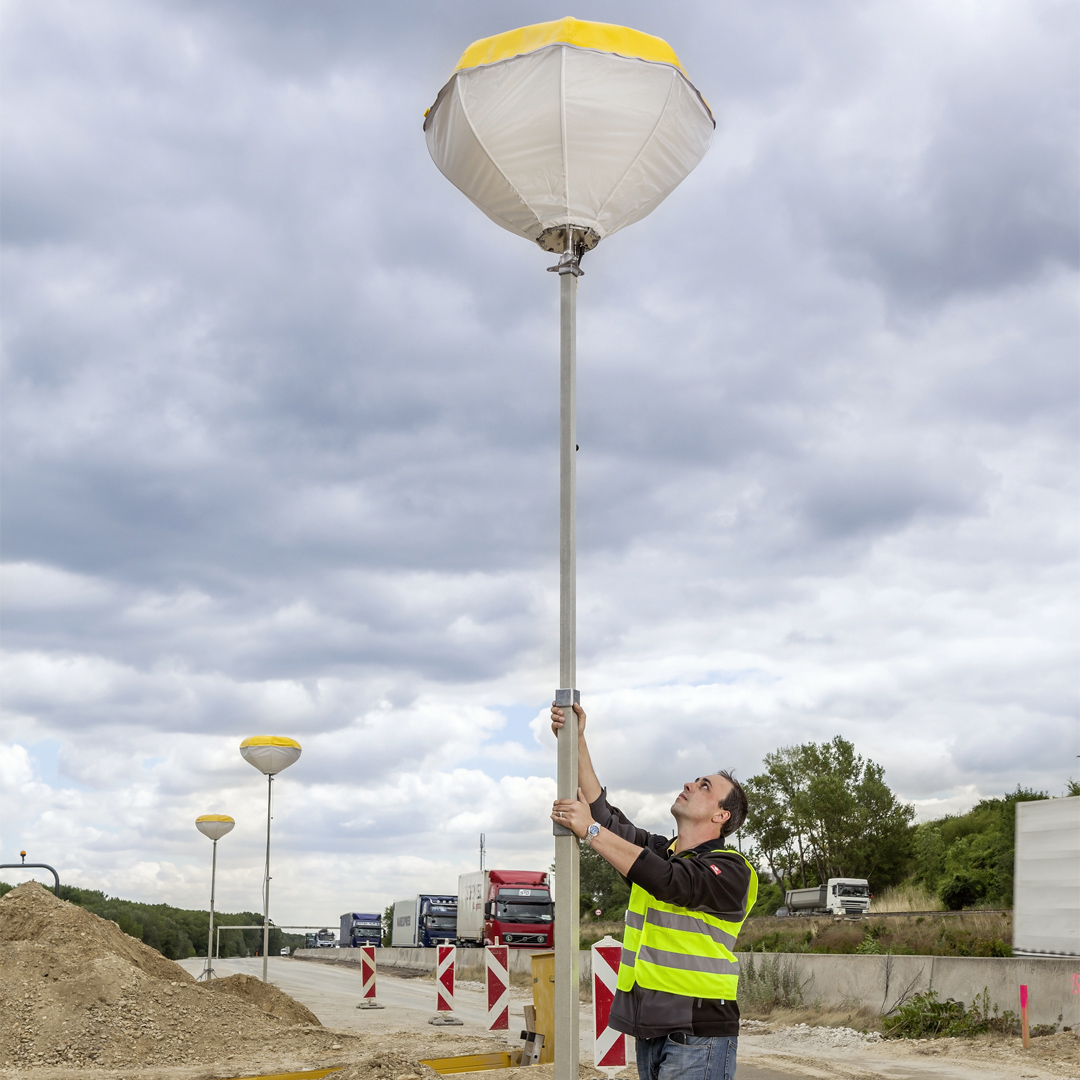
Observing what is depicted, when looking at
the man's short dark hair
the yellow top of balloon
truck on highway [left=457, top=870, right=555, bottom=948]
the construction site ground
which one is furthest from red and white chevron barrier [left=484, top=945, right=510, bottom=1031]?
truck on highway [left=457, top=870, right=555, bottom=948]

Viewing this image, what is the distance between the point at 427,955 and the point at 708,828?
139 feet

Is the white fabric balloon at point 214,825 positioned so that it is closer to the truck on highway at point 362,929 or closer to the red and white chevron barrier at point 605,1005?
the red and white chevron barrier at point 605,1005

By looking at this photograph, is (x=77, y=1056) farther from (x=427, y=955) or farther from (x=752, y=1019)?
(x=427, y=955)

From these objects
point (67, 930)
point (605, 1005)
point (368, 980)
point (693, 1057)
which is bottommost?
point (368, 980)

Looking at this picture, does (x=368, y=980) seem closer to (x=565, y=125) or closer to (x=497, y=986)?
(x=497, y=986)

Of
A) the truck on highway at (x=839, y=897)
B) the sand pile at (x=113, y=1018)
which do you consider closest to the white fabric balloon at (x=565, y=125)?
→ the sand pile at (x=113, y=1018)

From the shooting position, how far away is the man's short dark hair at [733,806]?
4.39 metres

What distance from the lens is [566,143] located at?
4.55 metres

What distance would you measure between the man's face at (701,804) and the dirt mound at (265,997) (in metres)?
14.3

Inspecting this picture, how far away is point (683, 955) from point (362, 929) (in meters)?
70.7

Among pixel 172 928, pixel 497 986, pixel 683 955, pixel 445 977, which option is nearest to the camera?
pixel 683 955

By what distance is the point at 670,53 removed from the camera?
181 inches

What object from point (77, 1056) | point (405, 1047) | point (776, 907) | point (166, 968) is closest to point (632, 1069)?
point (405, 1047)

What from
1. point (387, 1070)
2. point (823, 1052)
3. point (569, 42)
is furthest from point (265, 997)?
point (569, 42)
